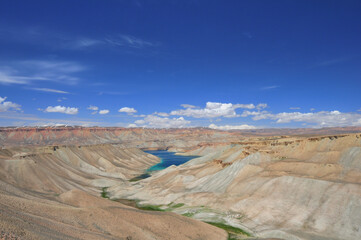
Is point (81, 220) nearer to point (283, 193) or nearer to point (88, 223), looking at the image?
point (88, 223)

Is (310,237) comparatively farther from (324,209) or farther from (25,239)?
(25,239)

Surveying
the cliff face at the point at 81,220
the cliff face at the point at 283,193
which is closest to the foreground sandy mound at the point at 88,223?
the cliff face at the point at 81,220

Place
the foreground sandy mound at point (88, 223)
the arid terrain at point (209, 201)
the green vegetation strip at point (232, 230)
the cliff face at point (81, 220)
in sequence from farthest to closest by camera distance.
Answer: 1. the green vegetation strip at point (232, 230)
2. the arid terrain at point (209, 201)
3. the cliff face at point (81, 220)
4. the foreground sandy mound at point (88, 223)

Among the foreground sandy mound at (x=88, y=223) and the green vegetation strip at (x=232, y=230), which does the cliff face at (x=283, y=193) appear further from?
the foreground sandy mound at (x=88, y=223)

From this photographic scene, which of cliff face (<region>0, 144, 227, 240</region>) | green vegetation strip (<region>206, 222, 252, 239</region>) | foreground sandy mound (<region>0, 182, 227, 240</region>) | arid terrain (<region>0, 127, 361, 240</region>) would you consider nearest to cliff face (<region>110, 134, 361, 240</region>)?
arid terrain (<region>0, 127, 361, 240</region>)

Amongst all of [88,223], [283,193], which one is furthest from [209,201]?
[88,223]

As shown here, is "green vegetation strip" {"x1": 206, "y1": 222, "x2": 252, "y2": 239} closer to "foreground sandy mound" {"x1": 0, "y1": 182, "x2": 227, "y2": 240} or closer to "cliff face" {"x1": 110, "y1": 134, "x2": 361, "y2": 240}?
"cliff face" {"x1": 110, "y1": 134, "x2": 361, "y2": 240}

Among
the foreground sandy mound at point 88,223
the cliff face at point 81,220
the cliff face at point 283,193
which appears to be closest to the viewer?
the foreground sandy mound at point 88,223
